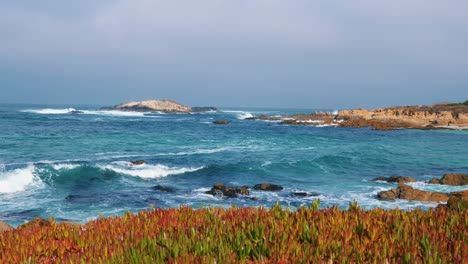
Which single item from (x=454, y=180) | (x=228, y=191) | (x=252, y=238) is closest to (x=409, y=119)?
(x=454, y=180)

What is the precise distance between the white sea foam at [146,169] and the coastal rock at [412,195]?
13.7 meters

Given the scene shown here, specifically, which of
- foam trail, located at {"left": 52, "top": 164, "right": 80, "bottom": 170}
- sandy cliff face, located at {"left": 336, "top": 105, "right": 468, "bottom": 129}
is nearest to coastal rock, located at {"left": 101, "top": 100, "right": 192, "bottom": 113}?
sandy cliff face, located at {"left": 336, "top": 105, "right": 468, "bottom": 129}

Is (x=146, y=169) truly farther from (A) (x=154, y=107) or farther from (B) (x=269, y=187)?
(A) (x=154, y=107)

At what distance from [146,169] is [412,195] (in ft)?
56.8

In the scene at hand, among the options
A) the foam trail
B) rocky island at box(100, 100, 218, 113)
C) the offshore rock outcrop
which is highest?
rocky island at box(100, 100, 218, 113)

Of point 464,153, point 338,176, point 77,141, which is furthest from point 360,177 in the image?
point 77,141

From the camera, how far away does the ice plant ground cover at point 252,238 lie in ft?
14.4

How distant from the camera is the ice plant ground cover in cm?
438

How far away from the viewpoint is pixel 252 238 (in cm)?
507

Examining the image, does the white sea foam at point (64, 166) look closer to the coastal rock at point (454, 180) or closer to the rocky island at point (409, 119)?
the coastal rock at point (454, 180)

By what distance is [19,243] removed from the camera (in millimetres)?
5602

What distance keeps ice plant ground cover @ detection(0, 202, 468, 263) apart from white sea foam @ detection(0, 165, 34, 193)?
62.9ft

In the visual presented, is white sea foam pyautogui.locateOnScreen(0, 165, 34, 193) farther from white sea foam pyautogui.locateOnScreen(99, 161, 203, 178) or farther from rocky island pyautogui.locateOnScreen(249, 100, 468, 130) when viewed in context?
rocky island pyautogui.locateOnScreen(249, 100, 468, 130)

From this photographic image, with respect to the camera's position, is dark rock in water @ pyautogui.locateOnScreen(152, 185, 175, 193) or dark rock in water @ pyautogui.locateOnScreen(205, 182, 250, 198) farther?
dark rock in water @ pyautogui.locateOnScreen(152, 185, 175, 193)
